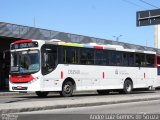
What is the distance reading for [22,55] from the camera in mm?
25516

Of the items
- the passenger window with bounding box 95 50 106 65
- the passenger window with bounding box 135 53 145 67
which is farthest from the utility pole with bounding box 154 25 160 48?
the passenger window with bounding box 95 50 106 65

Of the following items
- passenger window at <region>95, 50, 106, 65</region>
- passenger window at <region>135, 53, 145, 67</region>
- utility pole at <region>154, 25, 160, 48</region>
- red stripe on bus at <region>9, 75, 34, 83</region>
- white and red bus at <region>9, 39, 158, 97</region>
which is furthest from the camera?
utility pole at <region>154, 25, 160, 48</region>

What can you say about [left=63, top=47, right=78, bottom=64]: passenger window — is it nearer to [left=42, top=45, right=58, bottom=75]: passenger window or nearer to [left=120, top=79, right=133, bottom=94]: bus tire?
[left=42, top=45, right=58, bottom=75]: passenger window

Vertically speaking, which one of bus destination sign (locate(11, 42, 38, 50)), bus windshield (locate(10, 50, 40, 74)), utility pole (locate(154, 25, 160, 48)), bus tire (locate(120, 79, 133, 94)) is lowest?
bus tire (locate(120, 79, 133, 94))

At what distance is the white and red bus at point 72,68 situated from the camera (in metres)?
25.0

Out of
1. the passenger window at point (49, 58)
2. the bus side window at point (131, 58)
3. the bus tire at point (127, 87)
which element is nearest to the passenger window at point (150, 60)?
the bus side window at point (131, 58)

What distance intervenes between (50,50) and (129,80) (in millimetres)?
9349

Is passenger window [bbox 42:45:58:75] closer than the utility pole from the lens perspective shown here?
Yes

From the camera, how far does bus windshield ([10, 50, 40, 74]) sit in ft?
81.8

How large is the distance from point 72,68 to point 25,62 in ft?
10.8

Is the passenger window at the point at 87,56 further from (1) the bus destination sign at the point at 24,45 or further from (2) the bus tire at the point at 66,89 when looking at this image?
(1) the bus destination sign at the point at 24,45

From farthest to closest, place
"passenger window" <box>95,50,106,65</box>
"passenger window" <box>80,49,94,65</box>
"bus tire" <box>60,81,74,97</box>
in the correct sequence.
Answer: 1. "passenger window" <box>95,50,106,65</box>
2. "passenger window" <box>80,49,94,65</box>
3. "bus tire" <box>60,81,74,97</box>

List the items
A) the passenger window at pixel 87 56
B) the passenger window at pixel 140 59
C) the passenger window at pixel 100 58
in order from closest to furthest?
1. the passenger window at pixel 87 56
2. the passenger window at pixel 100 58
3. the passenger window at pixel 140 59

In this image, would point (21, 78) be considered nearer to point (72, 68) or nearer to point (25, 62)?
point (25, 62)
